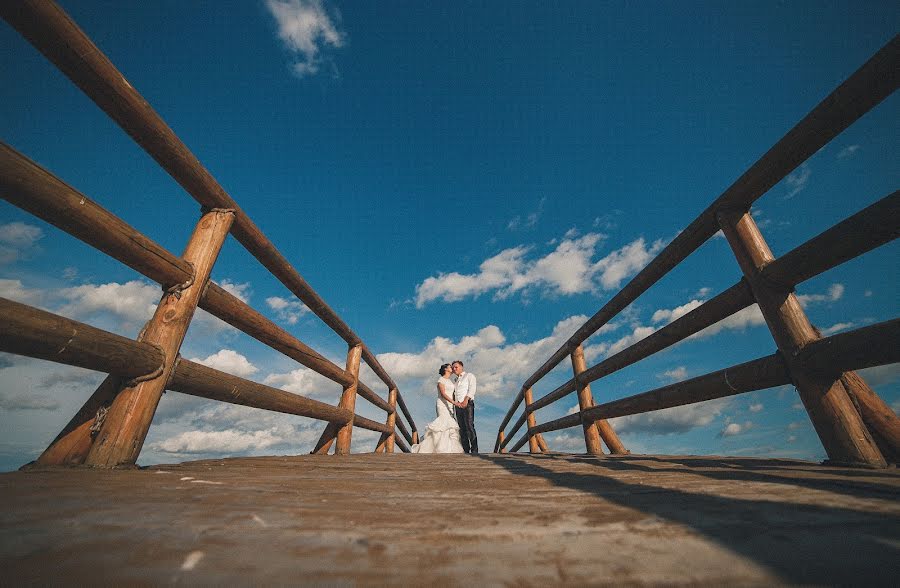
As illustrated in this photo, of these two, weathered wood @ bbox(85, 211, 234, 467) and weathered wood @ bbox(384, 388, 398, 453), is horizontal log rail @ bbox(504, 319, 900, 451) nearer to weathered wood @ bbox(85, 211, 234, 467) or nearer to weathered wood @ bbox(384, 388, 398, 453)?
weathered wood @ bbox(85, 211, 234, 467)

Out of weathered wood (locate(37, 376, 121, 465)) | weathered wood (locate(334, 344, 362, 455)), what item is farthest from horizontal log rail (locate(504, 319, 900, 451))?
weathered wood (locate(37, 376, 121, 465))

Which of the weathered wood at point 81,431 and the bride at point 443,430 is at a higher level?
the bride at point 443,430

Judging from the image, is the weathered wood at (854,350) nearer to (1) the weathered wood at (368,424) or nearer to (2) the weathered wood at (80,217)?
(2) the weathered wood at (80,217)

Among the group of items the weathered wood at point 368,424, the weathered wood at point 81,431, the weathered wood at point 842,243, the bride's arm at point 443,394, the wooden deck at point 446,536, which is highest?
the bride's arm at point 443,394

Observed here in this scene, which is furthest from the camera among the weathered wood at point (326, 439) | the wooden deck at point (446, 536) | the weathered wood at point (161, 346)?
the weathered wood at point (326, 439)

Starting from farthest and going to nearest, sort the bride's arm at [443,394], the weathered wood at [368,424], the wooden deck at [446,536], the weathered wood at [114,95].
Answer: the bride's arm at [443,394], the weathered wood at [368,424], the weathered wood at [114,95], the wooden deck at [446,536]

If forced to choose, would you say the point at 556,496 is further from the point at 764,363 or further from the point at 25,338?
the point at 25,338

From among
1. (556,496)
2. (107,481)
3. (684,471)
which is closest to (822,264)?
(684,471)

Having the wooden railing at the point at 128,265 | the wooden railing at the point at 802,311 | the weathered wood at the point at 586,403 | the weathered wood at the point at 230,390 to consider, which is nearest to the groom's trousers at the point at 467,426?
the weathered wood at the point at 586,403

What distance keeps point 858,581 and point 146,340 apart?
1825 millimetres

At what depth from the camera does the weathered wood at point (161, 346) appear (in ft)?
3.85

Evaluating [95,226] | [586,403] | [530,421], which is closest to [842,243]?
[586,403]

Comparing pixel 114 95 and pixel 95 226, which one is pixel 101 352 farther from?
pixel 114 95

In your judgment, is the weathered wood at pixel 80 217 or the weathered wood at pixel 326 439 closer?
the weathered wood at pixel 80 217
